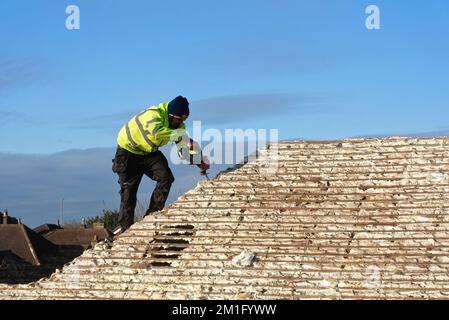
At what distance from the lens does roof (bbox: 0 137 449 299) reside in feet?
34.3

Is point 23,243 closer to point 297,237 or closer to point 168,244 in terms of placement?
point 168,244

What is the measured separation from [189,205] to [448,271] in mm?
3642

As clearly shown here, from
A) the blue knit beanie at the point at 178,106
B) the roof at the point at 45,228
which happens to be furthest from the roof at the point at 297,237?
the roof at the point at 45,228

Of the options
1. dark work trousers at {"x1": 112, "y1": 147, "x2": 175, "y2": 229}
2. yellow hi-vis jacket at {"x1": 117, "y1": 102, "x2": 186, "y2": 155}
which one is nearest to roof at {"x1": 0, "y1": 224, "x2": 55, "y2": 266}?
dark work trousers at {"x1": 112, "y1": 147, "x2": 175, "y2": 229}

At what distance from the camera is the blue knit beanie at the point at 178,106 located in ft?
40.7

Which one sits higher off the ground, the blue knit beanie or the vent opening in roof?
the blue knit beanie

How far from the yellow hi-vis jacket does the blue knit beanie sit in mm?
100

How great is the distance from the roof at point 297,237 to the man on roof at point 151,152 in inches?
21.5

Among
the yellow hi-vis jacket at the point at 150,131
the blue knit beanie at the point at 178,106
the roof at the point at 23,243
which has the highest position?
the blue knit beanie at the point at 178,106

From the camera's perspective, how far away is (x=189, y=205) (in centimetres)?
1226

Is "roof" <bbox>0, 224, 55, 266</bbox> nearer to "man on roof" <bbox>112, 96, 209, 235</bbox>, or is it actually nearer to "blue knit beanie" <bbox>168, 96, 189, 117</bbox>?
"man on roof" <bbox>112, 96, 209, 235</bbox>

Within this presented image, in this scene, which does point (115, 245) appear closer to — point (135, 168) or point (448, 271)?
point (135, 168)

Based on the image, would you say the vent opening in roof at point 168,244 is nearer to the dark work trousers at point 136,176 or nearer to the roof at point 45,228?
the dark work trousers at point 136,176
